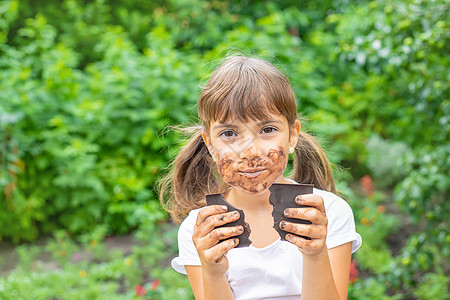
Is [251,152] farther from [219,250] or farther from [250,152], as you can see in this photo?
[219,250]

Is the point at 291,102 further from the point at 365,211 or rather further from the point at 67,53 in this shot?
the point at 67,53

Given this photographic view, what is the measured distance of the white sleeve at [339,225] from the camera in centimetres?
180

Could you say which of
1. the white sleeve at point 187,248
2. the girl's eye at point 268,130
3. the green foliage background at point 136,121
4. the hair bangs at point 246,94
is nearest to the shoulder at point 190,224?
the white sleeve at point 187,248

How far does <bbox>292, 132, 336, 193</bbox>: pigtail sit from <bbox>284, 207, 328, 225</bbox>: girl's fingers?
0.68 metres

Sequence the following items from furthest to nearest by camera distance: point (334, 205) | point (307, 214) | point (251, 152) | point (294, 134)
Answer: point (334, 205) < point (294, 134) < point (251, 152) < point (307, 214)

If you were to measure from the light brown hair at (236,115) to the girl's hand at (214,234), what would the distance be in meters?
0.30

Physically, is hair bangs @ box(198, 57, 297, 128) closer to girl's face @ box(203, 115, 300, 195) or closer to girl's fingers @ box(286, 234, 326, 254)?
girl's face @ box(203, 115, 300, 195)

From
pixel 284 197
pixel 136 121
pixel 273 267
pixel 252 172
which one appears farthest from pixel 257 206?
pixel 136 121

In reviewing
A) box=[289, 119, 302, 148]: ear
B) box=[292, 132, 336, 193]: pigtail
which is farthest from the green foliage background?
box=[289, 119, 302, 148]: ear

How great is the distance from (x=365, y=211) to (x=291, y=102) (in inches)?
141

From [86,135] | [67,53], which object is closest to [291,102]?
[86,135]

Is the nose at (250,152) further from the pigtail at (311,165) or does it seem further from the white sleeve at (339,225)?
the pigtail at (311,165)

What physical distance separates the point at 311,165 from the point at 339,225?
0.36m

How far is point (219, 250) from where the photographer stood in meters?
1.47
